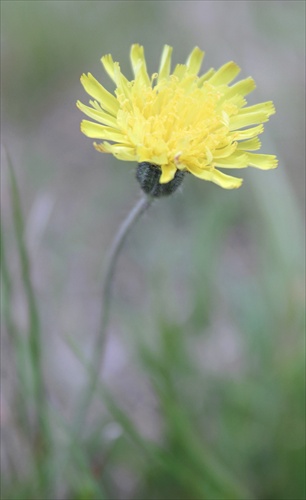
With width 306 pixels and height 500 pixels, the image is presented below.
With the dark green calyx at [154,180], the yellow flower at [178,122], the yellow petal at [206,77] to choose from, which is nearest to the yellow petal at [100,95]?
the yellow flower at [178,122]

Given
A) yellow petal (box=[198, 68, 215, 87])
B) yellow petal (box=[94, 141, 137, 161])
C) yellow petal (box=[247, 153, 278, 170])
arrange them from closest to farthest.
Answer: yellow petal (box=[94, 141, 137, 161]) → yellow petal (box=[247, 153, 278, 170]) → yellow petal (box=[198, 68, 215, 87])

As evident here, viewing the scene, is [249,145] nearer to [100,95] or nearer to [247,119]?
[247,119]

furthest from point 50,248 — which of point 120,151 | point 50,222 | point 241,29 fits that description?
point 241,29

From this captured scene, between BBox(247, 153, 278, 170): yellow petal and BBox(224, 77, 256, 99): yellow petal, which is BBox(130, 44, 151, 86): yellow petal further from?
BBox(247, 153, 278, 170): yellow petal

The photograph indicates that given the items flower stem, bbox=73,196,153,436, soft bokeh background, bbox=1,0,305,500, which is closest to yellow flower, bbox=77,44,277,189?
flower stem, bbox=73,196,153,436

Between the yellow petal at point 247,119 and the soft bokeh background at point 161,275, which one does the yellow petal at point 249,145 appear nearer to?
the yellow petal at point 247,119

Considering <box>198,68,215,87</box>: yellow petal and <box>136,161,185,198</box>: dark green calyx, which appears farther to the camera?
<box>198,68,215,87</box>: yellow petal

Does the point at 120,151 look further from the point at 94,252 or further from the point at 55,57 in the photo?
the point at 55,57
